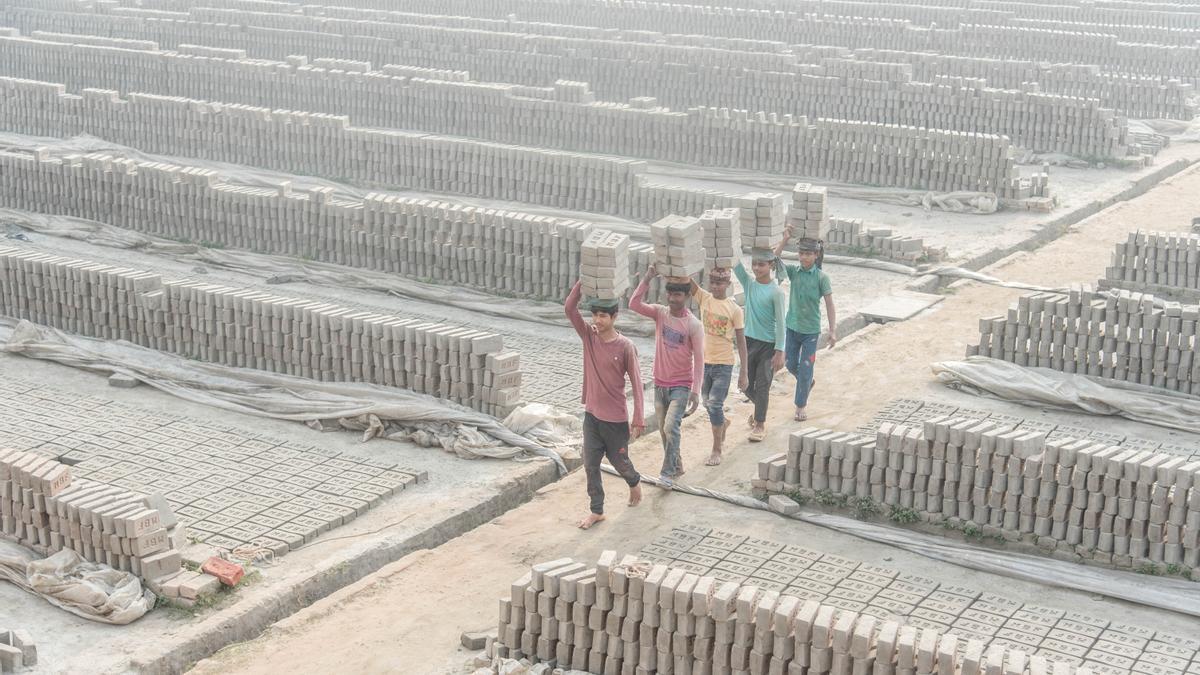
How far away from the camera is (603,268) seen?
9828mm

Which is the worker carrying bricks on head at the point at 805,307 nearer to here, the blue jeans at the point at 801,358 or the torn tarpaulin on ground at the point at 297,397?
the blue jeans at the point at 801,358

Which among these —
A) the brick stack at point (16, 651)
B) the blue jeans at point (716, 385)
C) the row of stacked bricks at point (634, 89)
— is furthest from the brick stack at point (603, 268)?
the row of stacked bricks at point (634, 89)

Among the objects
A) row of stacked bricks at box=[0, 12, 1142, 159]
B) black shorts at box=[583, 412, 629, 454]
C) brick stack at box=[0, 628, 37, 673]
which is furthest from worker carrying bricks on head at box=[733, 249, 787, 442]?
row of stacked bricks at box=[0, 12, 1142, 159]

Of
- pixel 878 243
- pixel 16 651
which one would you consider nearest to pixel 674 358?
pixel 16 651

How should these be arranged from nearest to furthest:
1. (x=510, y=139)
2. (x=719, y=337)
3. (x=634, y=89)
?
1. (x=719, y=337)
2. (x=510, y=139)
3. (x=634, y=89)

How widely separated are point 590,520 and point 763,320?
6.79 feet

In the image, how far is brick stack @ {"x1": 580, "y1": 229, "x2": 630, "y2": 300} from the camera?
9.80m

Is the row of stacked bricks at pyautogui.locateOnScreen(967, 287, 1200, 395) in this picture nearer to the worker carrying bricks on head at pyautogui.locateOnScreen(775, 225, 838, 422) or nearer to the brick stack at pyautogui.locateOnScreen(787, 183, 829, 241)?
the brick stack at pyautogui.locateOnScreen(787, 183, 829, 241)

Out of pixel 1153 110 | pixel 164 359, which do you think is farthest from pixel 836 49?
pixel 164 359

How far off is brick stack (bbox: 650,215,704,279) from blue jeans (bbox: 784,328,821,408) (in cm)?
160

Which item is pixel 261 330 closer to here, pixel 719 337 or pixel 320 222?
pixel 320 222

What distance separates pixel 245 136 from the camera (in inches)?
942

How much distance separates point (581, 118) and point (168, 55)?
9251 mm

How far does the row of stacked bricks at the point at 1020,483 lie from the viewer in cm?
959
